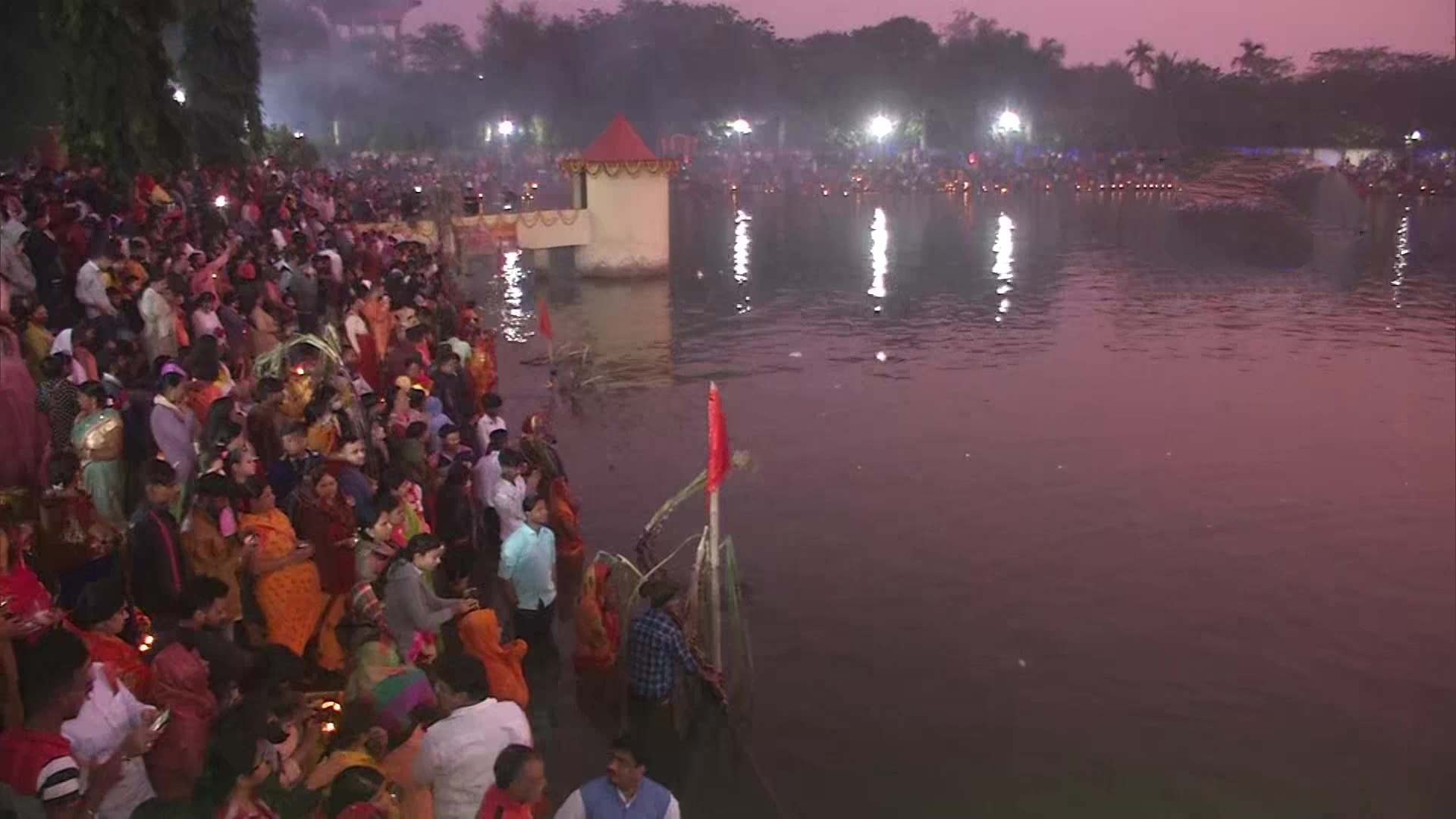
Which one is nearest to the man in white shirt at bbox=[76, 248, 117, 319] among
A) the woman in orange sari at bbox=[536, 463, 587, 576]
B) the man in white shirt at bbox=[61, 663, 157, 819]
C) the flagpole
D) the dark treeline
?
the woman in orange sari at bbox=[536, 463, 587, 576]

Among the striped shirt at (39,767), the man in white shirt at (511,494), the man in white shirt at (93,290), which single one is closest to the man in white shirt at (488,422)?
the man in white shirt at (511,494)

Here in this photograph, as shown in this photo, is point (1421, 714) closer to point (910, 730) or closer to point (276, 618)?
point (910, 730)

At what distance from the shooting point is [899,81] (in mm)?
91812

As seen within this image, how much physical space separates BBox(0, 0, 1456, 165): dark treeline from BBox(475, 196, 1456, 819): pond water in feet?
205

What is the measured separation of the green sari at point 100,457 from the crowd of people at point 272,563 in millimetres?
23

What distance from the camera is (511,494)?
8.77 meters

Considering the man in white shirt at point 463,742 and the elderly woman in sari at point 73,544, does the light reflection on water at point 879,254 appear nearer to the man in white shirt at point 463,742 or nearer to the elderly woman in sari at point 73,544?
the elderly woman in sari at point 73,544

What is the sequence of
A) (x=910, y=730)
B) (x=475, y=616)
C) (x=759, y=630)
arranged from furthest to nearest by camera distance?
(x=759, y=630), (x=910, y=730), (x=475, y=616)

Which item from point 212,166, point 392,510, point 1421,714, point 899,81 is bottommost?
point 1421,714

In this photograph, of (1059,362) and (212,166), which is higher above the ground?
(212,166)

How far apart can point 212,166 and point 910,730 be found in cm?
2468

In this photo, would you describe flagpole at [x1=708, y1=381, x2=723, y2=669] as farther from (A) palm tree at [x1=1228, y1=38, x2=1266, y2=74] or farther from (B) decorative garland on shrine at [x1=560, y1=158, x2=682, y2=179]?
(A) palm tree at [x1=1228, y1=38, x2=1266, y2=74]

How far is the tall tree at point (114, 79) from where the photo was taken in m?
21.6

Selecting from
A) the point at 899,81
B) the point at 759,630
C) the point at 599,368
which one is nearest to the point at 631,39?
the point at 899,81
